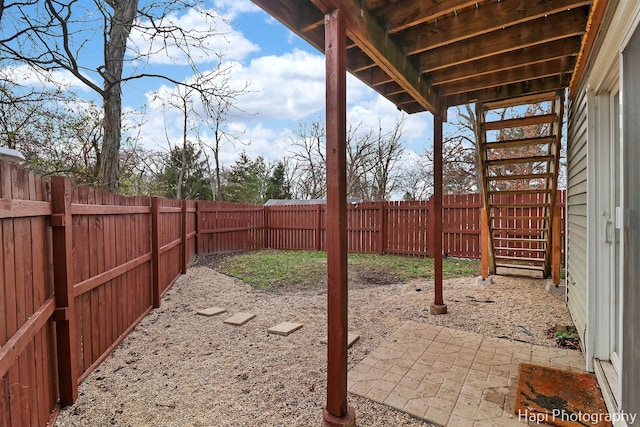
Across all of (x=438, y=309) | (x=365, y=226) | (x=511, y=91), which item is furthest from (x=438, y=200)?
(x=365, y=226)

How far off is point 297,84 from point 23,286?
45.3ft

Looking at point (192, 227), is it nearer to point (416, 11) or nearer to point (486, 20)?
point (416, 11)

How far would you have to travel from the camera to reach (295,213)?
10008 mm

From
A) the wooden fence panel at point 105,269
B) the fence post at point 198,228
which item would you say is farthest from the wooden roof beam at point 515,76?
the fence post at point 198,228

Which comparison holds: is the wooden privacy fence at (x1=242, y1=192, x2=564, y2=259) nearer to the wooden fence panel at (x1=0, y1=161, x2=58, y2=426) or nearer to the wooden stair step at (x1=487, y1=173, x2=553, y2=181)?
the wooden stair step at (x1=487, y1=173, x2=553, y2=181)

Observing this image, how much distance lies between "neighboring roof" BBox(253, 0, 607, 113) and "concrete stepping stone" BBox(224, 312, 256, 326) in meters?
2.71

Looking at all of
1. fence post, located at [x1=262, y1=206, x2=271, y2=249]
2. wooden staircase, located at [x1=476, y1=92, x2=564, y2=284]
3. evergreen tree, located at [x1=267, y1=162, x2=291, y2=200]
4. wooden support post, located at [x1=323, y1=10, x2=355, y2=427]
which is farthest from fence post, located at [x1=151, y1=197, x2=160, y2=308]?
evergreen tree, located at [x1=267, y1=162, x2=291, y2=200]

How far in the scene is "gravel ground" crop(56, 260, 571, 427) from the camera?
185 centimetres

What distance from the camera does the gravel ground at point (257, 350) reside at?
185 cm

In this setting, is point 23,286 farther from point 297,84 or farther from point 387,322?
point 297,84

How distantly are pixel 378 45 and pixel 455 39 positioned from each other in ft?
1.97

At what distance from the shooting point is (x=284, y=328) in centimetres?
318

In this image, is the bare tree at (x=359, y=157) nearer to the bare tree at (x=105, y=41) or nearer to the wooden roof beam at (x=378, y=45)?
the bare tree at (x=105, y=41)

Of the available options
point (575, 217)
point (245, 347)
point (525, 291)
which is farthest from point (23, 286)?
point (525, 291)
